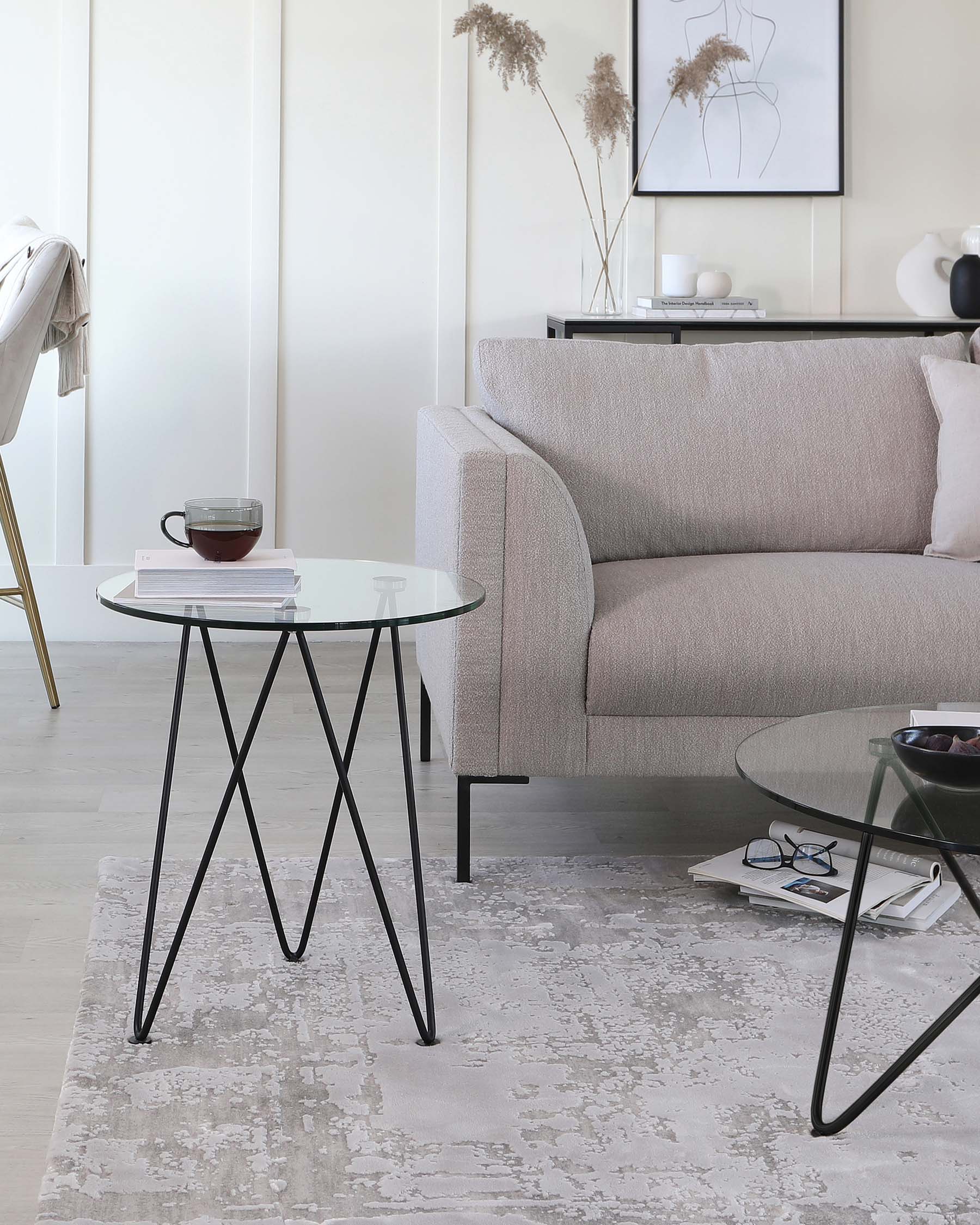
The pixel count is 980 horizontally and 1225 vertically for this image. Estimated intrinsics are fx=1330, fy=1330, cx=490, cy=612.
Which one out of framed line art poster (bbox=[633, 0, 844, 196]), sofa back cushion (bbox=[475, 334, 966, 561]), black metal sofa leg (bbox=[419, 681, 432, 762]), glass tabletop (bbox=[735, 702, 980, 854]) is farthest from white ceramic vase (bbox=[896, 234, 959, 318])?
glass tabletop (bbox=[735, 702, 980, 854])

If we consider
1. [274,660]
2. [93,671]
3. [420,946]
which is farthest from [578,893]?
[93,671]

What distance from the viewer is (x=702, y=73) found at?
3770 mm

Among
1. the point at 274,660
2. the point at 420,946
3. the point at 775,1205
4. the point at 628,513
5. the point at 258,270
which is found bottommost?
the point at 775,1205

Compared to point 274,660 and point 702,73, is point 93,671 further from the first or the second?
point 702,73

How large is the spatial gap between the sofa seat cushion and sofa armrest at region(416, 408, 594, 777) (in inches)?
2.1

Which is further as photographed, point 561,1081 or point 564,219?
point 564,219

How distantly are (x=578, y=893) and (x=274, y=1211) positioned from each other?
0.88 metres

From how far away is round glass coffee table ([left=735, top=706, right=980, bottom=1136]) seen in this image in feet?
4.21

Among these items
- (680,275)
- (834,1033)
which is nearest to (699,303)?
(680,275)

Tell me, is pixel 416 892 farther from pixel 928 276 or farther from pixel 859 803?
pixel 928 276

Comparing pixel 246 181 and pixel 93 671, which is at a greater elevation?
pixel 246 181

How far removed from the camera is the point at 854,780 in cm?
141

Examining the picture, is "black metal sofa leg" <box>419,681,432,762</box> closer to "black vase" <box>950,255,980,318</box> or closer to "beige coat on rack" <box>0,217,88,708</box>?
"beige coat on rack" <box>0,217,88,708</box>

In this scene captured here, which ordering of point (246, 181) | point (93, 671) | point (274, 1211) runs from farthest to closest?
point (246, 181)
point (93, 671)
point (274, 1211)
